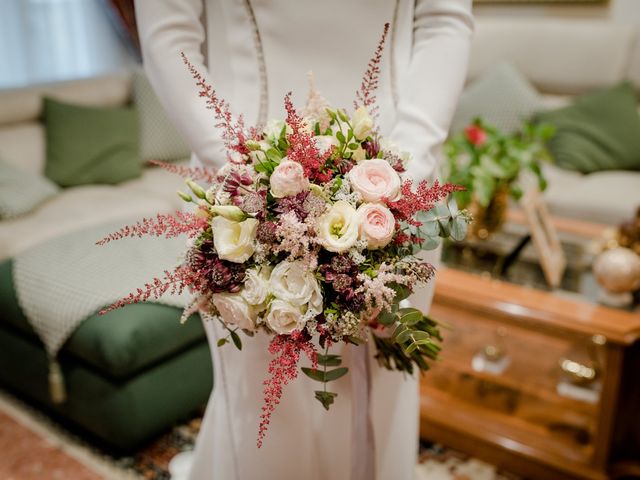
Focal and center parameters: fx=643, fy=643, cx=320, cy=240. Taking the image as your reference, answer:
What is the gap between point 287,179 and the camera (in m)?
0.85

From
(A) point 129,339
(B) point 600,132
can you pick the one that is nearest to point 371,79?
(A) point 129,339

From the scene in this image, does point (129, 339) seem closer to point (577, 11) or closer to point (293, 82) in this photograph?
point (293, 82)

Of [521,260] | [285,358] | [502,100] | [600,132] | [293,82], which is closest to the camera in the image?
[285,358]

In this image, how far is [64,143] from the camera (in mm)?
2902

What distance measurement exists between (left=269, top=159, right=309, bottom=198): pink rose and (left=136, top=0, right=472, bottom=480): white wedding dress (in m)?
0.28

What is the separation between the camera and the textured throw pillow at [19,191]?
8.25ft

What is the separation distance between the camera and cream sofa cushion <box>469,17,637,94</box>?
11.4 feet

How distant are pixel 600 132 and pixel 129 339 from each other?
8.87 ft

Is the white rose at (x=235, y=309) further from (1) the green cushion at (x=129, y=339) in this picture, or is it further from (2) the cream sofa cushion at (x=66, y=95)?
(2) the cream sofa cushion at (x=66, y=95)

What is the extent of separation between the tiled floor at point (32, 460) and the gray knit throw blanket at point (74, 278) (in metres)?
0.17

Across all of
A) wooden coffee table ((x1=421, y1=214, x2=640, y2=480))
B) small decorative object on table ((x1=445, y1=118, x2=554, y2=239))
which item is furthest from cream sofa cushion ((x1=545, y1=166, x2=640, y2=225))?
small decorative object on table ((x1=445, y1=118, x2=554, y2=239))

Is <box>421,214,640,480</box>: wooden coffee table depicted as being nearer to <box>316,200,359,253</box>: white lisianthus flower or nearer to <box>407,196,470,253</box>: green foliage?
<box>407,196,470,253</box>: green foliage

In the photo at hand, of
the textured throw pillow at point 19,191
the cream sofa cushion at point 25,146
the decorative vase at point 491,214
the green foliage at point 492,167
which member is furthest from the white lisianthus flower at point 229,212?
the cream sofa cushion at point 25,146

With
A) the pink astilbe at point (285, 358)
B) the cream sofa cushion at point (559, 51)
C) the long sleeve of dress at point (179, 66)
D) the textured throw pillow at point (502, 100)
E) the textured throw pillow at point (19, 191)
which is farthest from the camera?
the textured throw pillow at point (502, 100)
